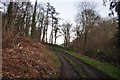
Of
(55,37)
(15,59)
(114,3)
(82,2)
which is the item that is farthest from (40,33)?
(15,59)

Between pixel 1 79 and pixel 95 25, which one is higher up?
pixel 95 25

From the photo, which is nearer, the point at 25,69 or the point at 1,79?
the point at 1,79

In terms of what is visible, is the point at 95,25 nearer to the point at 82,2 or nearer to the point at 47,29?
the point at 82,2

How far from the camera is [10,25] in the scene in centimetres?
1983

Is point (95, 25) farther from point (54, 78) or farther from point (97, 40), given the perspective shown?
point (54, 78)

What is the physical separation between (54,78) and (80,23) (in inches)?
1784

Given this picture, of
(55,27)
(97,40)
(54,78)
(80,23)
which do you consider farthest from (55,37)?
(54,78)

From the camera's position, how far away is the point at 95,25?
59.4 meters

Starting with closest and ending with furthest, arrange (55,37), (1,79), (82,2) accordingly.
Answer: (1,79) < (82,2) < (55,37)

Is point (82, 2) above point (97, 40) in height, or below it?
above

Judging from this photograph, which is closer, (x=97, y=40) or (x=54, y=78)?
(x=54, y=78)

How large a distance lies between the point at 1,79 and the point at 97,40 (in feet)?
147

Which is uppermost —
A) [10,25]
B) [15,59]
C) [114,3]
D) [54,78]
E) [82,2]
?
[82,2]

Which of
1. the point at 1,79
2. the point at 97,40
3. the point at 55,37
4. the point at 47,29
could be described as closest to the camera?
the point at 1,79
